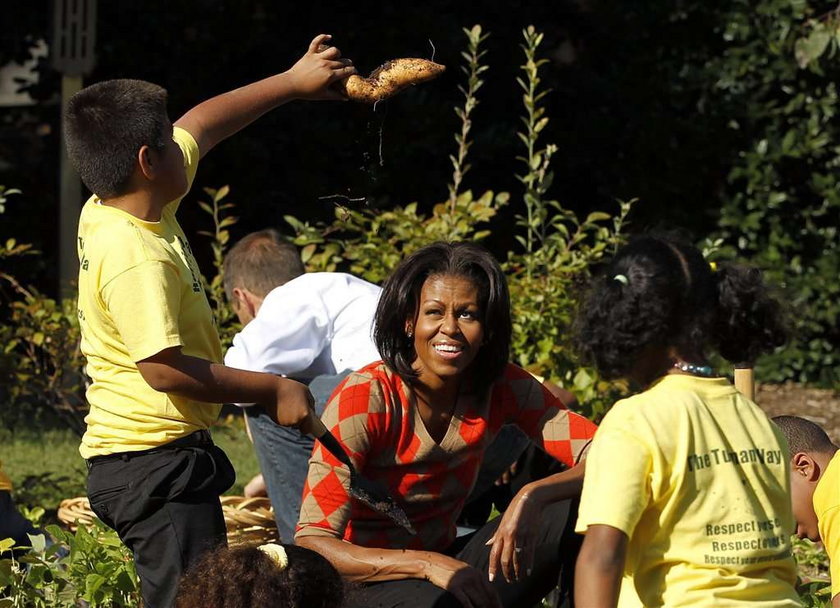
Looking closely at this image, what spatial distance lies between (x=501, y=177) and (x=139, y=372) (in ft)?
20.9

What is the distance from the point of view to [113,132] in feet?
10.0

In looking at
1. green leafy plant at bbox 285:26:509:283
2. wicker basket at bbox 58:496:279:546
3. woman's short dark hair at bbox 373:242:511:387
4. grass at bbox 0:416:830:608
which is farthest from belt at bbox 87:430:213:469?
grass at bbox 0:416:830:608

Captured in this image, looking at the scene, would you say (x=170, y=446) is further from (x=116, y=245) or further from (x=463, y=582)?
(x=463, y=582)

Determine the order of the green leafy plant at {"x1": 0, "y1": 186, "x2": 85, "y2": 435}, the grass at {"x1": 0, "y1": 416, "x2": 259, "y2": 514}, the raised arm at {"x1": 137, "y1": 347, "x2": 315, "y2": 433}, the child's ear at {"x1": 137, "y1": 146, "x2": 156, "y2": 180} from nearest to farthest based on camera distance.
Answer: the raised arm at {"x1": 137, "y1": 347, "x2": 315, "y2": 433}, the child's ear at {"x1": 137, "y1": 146, "x2": 156, "y2": 180}, the green leafy plant at {"x1": 0, "y1": 186, "x2": 85, "y2": 435}, the grass at {"x1": 0, "y1": 416, "x2": 259, "y2": 514}

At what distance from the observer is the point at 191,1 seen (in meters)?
8.84

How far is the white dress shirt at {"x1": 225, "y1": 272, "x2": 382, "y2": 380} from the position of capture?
167 inches

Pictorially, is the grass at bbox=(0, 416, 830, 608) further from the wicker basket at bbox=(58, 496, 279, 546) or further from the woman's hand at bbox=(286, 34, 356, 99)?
the woman's hand at bbox=(286, 34, 356, 99)

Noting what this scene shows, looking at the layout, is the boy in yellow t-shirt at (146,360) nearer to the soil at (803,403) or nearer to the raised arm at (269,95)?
the raised arm at (269,95)

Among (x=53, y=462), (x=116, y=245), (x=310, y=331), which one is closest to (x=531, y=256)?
(x=310, y=331)

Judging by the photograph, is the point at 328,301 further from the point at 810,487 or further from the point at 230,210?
the point at 230,210

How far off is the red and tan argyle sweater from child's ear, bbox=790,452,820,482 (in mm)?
523

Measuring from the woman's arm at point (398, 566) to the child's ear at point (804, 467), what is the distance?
Answer: 2.83 feet

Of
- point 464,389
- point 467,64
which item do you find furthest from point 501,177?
point 464,389

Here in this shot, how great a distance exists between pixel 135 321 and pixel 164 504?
450 mm
